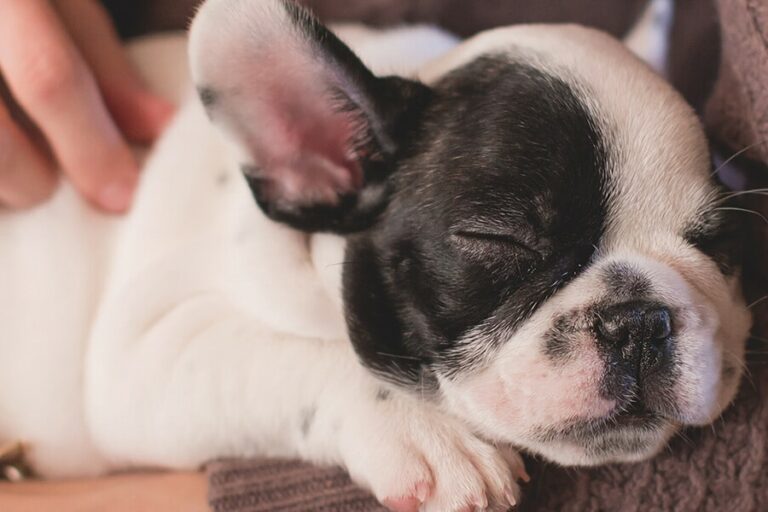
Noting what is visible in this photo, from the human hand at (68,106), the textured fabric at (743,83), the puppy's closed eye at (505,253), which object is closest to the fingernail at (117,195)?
the human hand at (68,106)

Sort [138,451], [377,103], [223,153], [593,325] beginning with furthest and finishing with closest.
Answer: [223,153]
[138,451]
[377,103]
[593,325]

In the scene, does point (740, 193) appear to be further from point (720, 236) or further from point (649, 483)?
point (649, 483)

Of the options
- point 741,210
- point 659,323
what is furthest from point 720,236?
point 659,323

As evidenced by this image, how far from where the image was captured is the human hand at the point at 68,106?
51.7 inches

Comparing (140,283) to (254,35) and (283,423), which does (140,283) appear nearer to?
(283,423)

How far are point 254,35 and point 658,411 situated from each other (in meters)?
0.69

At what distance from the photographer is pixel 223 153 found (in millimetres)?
1438

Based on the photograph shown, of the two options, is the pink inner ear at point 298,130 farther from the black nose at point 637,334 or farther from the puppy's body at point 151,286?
the black nose at point 637,334

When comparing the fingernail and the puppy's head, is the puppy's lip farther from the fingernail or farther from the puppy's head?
the fingernail

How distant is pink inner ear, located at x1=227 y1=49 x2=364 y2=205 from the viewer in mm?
1072

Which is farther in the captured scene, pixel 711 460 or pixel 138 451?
pixel 138 451

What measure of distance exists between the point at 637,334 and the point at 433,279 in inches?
10.2

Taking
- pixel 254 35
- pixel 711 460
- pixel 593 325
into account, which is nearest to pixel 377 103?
pixel 254 35

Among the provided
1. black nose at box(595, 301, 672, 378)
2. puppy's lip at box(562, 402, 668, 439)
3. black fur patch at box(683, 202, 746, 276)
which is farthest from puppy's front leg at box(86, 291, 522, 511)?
black fur patch at box(683, 202, 746, 276)
